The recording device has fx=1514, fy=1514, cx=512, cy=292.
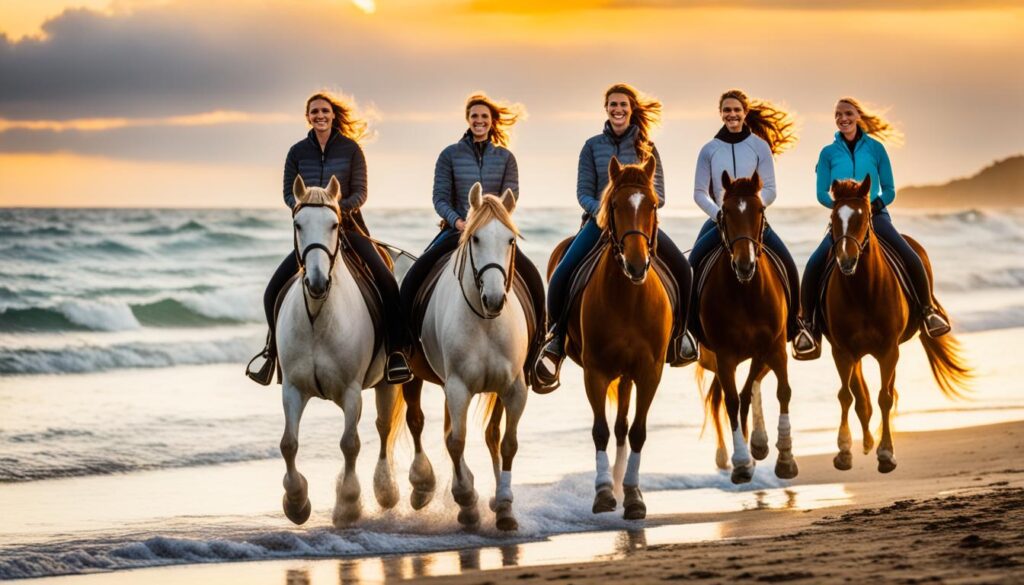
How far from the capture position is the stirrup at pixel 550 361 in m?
11.1

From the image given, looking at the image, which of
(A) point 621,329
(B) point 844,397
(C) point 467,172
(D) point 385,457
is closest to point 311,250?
(C) point 467,172

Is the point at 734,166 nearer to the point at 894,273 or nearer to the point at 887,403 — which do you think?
the point at 894,273

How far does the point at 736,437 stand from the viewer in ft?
37.7

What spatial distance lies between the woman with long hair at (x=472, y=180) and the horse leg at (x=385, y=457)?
83cm

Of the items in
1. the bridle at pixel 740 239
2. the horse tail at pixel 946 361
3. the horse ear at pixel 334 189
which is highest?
the horse ear at pixel 334 189

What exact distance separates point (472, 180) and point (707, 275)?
203cm

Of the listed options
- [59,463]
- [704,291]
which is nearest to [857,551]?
[704,291]

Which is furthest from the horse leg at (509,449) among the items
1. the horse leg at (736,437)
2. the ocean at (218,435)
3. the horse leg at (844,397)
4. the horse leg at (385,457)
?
the horse leg at (844,397)

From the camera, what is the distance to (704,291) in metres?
11.7

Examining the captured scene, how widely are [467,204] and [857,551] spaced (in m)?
4.15

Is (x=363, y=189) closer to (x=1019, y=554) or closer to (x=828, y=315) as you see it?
(x=828, y=315)

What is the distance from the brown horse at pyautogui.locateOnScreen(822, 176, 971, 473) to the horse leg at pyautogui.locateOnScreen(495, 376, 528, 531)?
2.80 m

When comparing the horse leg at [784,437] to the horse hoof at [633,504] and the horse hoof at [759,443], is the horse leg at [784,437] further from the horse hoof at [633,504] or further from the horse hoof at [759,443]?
the horse hoof at [633,504]

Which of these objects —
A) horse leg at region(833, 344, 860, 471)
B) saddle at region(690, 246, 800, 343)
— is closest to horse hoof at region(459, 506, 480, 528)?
saddle at region(690, 246, 800, 343)
